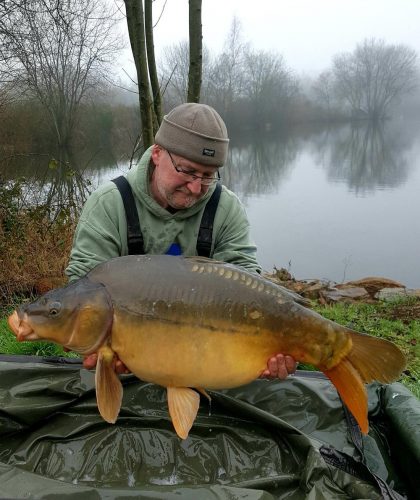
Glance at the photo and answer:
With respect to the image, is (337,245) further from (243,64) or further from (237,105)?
(243,64)

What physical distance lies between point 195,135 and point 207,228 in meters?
0.40

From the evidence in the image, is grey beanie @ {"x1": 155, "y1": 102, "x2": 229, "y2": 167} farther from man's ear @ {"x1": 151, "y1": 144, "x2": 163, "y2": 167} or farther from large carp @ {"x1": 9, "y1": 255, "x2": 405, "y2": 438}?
large carp @ {"x1": 9, "y1": 255, "x2": 405, "y2": 438}

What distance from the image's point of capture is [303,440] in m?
1.71

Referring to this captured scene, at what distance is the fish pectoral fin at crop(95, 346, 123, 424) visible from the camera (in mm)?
1417

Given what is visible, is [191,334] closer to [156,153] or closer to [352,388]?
[352,388]

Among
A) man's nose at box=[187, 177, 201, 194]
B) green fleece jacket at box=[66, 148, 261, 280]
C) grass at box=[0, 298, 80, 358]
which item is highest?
man's nose at box=[187, 177, 201, 194]

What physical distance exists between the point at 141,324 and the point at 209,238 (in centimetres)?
69

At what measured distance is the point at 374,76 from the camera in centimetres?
5519

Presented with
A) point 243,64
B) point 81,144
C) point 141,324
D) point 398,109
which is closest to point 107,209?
point 141,324

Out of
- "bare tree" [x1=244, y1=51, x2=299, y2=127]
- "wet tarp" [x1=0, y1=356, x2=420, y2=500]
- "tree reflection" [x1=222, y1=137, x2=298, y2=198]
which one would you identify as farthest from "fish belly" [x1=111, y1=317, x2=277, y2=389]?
"bare tree" [x1=244, y1=51, x2=299, y2=127]

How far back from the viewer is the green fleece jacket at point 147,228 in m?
1.92

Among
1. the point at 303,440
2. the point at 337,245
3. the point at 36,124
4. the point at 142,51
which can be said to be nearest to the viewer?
the point at 303,440

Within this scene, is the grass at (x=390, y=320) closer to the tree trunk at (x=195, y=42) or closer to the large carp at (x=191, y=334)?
the large carp at (x=191, y=334)

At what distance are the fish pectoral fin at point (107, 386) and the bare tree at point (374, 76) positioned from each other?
5390 centimetres
